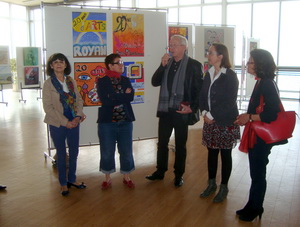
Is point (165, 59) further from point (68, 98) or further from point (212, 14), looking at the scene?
point (212, 14)

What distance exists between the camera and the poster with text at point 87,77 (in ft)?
14.2

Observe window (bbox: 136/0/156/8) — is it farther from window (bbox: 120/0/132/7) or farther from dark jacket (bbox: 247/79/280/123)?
dark jacket (bbox: 247/79/280/123)

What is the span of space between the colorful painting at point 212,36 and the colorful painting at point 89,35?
318 cm

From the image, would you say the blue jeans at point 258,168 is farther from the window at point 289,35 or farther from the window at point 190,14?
the window at point 190,14

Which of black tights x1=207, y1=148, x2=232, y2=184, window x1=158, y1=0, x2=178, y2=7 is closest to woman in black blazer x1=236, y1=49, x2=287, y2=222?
black tights x1=207, y1=148, x2=232, y2=184

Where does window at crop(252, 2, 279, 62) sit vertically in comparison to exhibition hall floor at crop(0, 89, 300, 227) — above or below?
above

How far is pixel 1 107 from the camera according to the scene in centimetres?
1003

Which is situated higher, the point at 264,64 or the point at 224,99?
the point at 264,64

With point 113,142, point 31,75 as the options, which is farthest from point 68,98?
point 31,75

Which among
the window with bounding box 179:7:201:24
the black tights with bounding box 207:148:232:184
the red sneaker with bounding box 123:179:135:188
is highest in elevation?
the window with bounding box 179:7:201:24

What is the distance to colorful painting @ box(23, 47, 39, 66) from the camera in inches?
451

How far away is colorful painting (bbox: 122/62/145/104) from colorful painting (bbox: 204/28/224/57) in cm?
276

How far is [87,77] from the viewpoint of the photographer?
4379 millimetres

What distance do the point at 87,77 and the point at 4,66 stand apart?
7.40 meters
